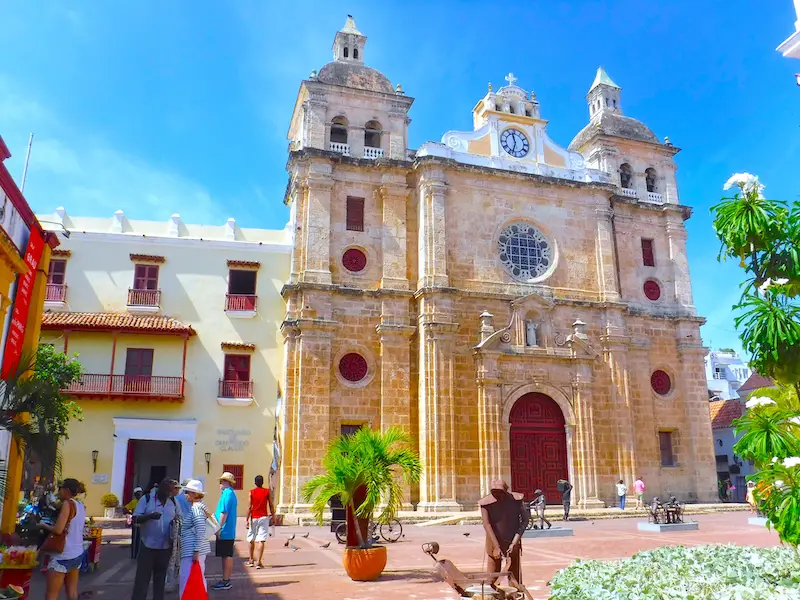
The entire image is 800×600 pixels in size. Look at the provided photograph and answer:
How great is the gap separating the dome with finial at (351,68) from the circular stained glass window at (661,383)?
15068 millimetres

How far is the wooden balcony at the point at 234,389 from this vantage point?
74.6 ft

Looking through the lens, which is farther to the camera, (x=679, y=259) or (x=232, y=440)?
(x=679, y=259)

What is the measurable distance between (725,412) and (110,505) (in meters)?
30.5

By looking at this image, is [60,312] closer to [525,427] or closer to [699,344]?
[525,427]

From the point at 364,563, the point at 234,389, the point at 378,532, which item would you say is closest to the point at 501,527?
the point at 364,563

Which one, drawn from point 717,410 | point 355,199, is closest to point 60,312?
point 355,199

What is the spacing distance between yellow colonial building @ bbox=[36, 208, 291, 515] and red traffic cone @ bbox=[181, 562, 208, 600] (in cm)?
1530

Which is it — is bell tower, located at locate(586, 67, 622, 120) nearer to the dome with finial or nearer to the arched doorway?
the dome with finial

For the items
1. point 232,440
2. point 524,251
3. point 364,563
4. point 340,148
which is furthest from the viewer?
point 524,251

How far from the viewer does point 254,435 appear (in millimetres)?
22672

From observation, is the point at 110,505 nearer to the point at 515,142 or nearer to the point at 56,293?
the point at 56,293

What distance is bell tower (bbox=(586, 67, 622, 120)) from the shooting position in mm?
30141

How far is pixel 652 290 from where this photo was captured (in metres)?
27.3

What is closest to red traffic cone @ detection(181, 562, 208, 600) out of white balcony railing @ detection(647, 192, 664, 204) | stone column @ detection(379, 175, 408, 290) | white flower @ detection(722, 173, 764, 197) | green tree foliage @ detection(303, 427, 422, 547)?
green tree foliage @ detection(303, 427, 422, 547)
